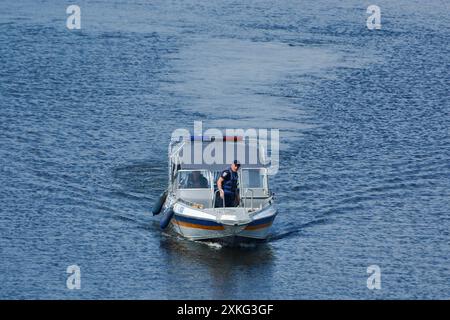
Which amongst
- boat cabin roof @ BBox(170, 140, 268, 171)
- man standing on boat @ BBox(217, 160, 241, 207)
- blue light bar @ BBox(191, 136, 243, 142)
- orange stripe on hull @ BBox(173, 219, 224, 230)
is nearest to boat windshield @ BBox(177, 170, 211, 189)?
boat cabin roof @ BBox(170, 140, 268, 171)

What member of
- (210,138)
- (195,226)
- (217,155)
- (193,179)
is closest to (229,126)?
(210,138)

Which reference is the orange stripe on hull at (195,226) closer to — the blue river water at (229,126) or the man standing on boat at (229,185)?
the blue river water at (229,126)

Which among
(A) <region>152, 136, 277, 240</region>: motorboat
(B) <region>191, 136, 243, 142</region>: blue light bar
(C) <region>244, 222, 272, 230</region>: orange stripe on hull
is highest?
(B) <region>191, 136, 243, 142</region>: blue light bar

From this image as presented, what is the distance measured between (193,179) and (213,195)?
117 cm

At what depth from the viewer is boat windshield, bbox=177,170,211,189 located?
44938 millimetres

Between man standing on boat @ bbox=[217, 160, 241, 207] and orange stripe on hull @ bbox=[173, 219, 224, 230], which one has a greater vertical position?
man standing on boat @ bbox=[217, 160, 241, 207]

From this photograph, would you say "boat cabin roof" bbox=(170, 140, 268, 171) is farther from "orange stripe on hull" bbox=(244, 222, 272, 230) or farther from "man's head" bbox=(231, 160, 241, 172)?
"orange stripe on hull" bbox=(244, 222, 272, 230)

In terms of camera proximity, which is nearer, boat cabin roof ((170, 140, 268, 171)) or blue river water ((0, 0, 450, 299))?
blue river water ((0, 0, 450, 299))

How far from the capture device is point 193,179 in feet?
148

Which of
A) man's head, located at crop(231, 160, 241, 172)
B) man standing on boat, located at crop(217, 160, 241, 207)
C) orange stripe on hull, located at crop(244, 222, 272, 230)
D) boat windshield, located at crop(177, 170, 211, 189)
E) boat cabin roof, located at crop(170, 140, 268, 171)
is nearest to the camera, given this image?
orange stripe on hull, located at crop(244, 222, 272, 230)

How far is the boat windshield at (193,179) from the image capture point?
44.9 meters

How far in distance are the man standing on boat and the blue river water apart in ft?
6.21

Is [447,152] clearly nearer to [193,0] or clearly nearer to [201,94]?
[201,94]
